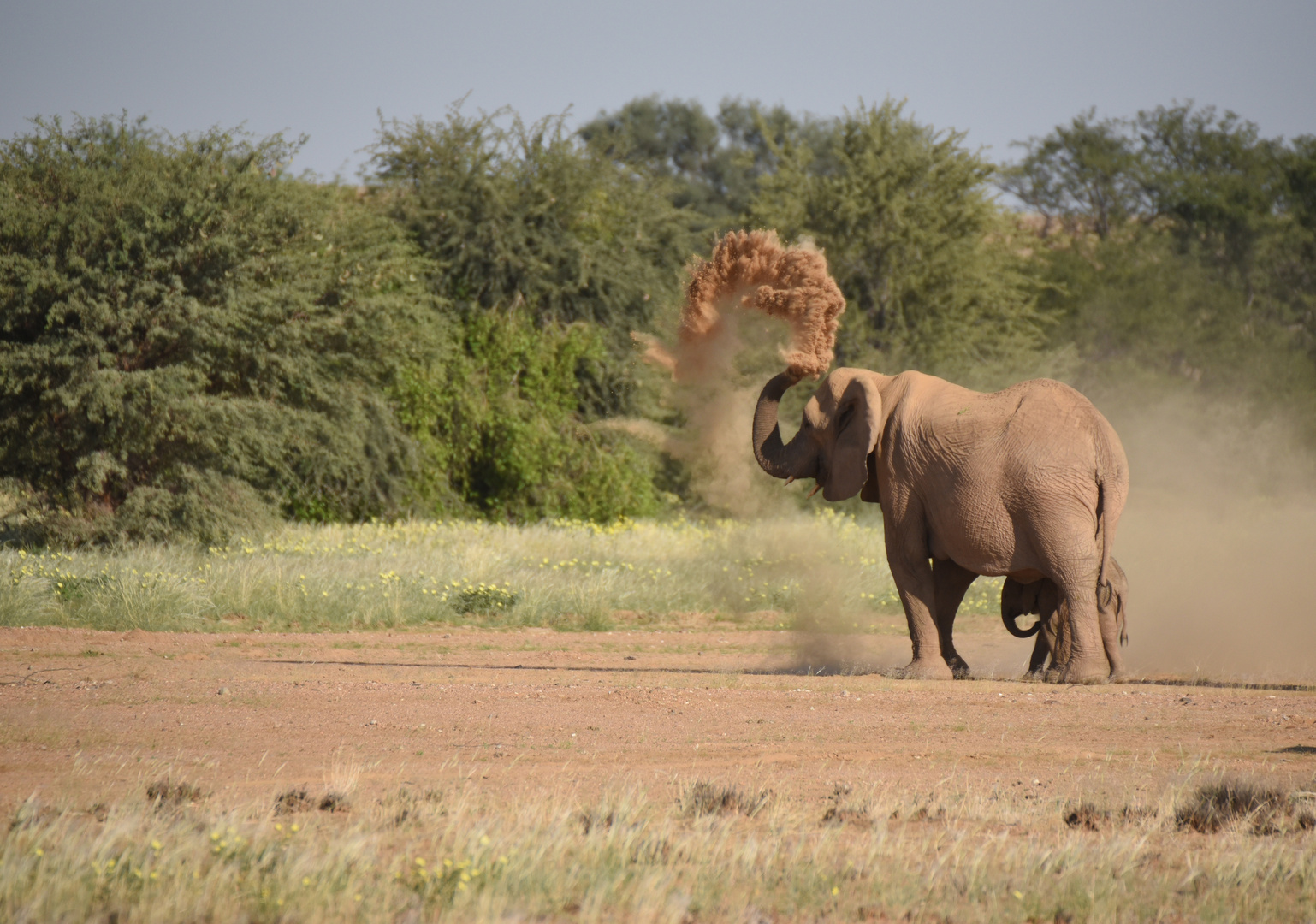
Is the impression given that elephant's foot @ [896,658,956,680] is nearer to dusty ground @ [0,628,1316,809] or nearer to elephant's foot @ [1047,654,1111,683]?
dusty ground @ [0,628,1316,809]

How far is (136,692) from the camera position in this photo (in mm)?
8703

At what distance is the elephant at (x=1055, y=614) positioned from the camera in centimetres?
998

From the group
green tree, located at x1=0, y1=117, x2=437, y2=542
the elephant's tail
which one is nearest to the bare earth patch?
the elephant's tail

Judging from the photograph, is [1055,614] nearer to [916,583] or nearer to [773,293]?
[916,583]

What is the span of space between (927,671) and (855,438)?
1.96m

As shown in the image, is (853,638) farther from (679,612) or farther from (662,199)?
(662,199)

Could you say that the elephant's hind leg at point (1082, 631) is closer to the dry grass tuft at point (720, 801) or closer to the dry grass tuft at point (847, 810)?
the dry grass tuft at point (847, 810)

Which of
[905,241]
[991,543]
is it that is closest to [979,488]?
[991,543]

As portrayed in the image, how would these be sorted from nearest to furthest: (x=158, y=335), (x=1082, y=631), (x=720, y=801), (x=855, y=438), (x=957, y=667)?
(x=720, y=801), (x=1082, y=631), (x=855, y=438), (x=957, y=667), (x=158, y=335)

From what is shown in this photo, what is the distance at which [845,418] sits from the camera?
1077 cm

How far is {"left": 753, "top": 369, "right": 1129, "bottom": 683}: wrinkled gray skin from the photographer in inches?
373

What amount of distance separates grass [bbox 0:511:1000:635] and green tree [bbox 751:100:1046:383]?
346 inches

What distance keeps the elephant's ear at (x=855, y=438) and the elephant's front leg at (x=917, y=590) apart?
0.51 metres

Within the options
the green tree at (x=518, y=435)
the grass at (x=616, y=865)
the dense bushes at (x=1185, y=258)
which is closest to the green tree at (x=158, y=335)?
the green tree at (x=518, y=435)
